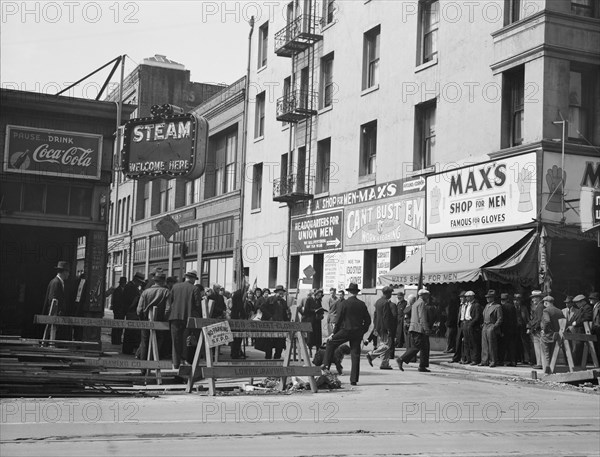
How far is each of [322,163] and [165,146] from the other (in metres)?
15.0

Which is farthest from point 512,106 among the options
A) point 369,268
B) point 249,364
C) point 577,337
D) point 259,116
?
point 259,116

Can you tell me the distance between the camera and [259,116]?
42.5 metres

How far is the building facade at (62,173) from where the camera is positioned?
19578 millimetres

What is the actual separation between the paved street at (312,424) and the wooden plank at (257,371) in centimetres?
36

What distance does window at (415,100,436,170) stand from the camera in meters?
28.5

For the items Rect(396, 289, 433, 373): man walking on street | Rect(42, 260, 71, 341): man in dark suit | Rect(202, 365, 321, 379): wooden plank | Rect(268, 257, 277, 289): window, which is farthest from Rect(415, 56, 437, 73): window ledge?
Rect(202, 365, 321, 379): wooden plank

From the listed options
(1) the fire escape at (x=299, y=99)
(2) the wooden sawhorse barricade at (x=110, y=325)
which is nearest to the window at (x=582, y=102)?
(1) the fire escape at (x=299, y=99)

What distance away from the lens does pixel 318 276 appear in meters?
35.3

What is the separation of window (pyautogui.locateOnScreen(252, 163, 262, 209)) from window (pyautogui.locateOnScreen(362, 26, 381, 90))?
34.2 feet

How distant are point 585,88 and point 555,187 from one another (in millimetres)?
3422

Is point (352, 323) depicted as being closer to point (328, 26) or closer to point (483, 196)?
point (483, 196)

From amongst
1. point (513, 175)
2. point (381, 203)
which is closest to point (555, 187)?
point (513, 175)

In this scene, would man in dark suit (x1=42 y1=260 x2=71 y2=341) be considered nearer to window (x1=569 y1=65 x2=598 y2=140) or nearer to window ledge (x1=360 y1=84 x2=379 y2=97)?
window (x1=569 y1=65 x2=598 y2=140)

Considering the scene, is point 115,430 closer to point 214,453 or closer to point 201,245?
point 214,453
